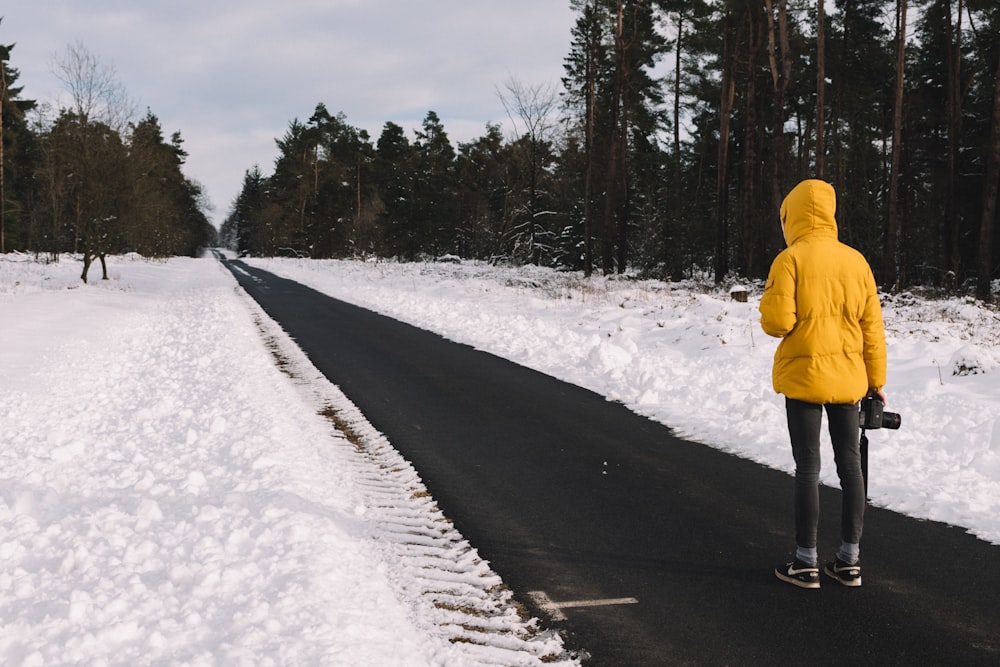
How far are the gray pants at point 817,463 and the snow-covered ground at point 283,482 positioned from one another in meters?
1.49

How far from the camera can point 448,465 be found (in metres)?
5.55

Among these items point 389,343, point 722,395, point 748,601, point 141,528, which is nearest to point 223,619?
point 141,528

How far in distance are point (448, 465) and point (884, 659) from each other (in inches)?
137

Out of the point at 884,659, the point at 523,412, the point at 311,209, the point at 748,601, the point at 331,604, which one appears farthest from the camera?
the point at 311,209

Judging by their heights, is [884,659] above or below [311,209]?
below

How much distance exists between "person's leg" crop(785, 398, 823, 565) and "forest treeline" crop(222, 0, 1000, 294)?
17592 mm

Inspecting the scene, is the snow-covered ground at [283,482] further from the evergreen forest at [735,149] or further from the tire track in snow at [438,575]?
the evergreen forest at [735,149]

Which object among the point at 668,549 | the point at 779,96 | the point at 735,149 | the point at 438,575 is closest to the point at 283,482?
the point at 438,575

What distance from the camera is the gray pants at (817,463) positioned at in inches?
138

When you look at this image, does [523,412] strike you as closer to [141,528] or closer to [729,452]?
[729,452]

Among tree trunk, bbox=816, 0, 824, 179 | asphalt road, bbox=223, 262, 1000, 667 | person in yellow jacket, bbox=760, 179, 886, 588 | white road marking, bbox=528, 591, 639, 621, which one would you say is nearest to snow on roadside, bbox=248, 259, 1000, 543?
asphalt road, bbox=223, 262, 1000, 667

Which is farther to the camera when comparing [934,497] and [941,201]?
[941,201]

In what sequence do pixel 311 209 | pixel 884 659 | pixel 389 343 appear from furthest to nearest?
pixel 311 209
pixel 389 343
pixel 884 659

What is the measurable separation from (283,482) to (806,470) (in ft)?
11.4
